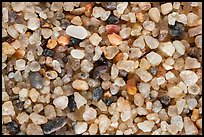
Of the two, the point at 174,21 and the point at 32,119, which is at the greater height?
the point at 174,21

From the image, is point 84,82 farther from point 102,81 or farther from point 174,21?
point 174,21

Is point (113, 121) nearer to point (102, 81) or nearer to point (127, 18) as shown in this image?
point (102, 81)

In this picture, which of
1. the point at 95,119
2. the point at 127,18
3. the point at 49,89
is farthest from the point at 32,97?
the point at 127,18

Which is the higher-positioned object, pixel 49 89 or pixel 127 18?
pixel 127 18

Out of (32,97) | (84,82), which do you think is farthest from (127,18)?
(32,97)

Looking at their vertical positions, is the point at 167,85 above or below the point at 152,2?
below

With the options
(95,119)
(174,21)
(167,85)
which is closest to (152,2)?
(174,21)

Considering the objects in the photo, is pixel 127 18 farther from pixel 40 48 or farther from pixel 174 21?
pixel 40 48
